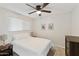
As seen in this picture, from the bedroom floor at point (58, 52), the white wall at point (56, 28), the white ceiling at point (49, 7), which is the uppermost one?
the white ceiling at point (49, 7)

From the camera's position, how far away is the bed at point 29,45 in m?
1.56

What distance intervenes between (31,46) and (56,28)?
1.68 ft

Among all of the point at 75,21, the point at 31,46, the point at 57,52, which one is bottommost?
the point at 57,52

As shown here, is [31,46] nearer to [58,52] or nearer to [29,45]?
[29,45]

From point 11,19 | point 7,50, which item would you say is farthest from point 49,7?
point 7,50

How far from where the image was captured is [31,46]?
1.58m

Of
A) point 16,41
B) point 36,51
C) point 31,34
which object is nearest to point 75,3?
point 31,34

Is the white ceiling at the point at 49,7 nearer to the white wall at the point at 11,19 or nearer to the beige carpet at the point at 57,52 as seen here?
the white wall at the point at 11,19

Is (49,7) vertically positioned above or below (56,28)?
above

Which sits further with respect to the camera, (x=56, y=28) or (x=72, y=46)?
(x=56, y=28)

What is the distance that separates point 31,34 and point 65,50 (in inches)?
24.2

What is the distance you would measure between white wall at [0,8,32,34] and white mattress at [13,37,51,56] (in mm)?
219

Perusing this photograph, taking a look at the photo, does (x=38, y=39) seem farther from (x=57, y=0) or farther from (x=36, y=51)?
(x=57, y=0)

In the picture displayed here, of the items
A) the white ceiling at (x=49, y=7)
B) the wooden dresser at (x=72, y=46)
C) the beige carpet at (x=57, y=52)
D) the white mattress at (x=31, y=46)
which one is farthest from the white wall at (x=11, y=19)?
the wooden dresser at (x=72, y=46)
